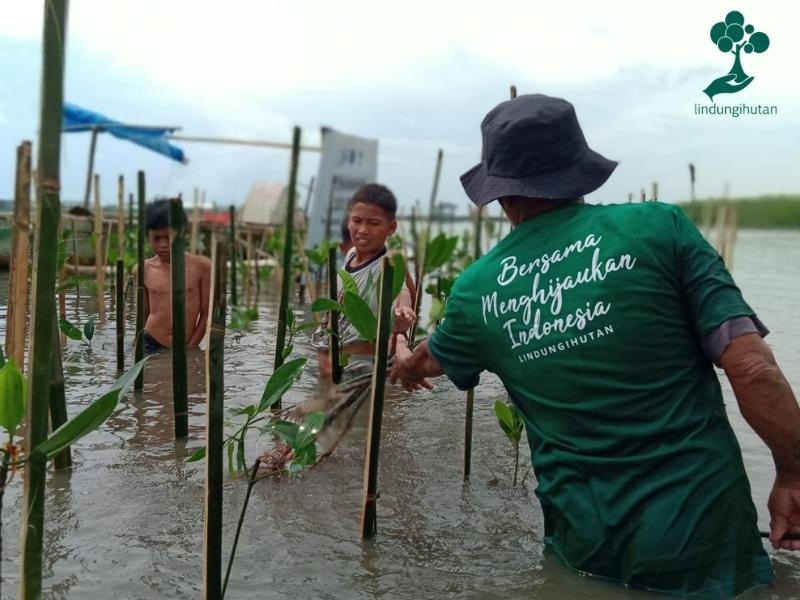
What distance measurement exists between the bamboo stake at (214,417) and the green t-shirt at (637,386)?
31.3 inches

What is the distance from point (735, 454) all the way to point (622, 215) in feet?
2.16

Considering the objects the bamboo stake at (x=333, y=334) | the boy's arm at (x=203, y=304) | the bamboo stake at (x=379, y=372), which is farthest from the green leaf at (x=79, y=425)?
the boy's arm at (x=203, y=304)

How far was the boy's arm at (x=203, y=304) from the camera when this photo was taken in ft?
17.7

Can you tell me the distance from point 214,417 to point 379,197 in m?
2.72

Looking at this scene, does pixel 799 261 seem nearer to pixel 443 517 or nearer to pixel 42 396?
pixel 443 517

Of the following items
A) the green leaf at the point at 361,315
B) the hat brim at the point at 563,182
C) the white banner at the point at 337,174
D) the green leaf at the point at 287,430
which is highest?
the white banner at the point at 337,174

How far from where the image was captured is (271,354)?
613cm

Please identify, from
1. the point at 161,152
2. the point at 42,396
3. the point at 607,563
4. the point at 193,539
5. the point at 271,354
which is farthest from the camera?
the point at 161,152

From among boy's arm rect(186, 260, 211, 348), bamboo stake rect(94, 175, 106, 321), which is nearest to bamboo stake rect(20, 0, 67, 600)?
boy's arm rect(186, 260, 211, 348)

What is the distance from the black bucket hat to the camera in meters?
2.07

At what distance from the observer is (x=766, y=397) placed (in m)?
1.85

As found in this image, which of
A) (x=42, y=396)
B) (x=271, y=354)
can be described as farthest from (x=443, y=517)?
(x=271, y=354)

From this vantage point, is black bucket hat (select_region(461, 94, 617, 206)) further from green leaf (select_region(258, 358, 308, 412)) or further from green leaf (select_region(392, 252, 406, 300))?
green leaf (select_region(258, 358, 308, 412))

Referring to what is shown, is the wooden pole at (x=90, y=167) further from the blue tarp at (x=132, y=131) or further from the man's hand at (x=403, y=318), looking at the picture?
the man's hand at (x=403, y=318)
